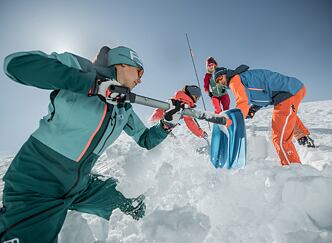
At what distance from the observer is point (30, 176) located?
1592mm

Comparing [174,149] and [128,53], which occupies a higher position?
[128,53]

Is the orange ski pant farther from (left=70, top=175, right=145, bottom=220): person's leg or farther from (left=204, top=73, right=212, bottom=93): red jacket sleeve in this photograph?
(left=204, top=73, right=212, bottom=93): red jacket sleeve

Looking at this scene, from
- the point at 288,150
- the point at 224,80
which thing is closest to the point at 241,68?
the point at 224,80

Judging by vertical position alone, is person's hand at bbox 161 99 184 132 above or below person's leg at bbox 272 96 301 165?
above

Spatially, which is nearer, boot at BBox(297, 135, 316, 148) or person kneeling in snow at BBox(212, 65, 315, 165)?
person kneeling in snow at BBox(212, 65, 315, 165)

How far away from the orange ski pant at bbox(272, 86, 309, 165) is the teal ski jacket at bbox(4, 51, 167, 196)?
267cm

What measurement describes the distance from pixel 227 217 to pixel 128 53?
1826 mm

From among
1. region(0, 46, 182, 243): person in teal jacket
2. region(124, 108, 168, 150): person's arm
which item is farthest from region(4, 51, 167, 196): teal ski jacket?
region(124, 108, 168, 150): person's arm

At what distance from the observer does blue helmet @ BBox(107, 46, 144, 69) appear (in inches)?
78.7

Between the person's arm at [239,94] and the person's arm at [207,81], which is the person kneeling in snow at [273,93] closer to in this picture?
the person's arm at [239,94]

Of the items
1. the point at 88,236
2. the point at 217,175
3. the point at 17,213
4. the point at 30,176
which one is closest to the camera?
the point at 17,213

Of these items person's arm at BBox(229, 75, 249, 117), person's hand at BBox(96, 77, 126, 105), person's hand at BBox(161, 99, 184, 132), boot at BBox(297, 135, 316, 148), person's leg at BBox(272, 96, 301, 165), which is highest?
person's hand at BBox(96, 77, 126, 105)

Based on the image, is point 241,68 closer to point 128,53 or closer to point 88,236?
point 128,53

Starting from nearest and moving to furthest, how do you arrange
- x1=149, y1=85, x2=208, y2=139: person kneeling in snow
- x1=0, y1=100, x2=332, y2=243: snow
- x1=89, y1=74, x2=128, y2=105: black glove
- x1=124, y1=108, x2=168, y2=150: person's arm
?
x1=89, y1=74, x2=128, y2=105: black glove
x1=0, y1=100, x2=332, y2=243: snow
x1=124, y1=108, x2=168, y2=150: person's arm
x1=149, y1=85, x2=208, y2=139: person kneeling in snow
